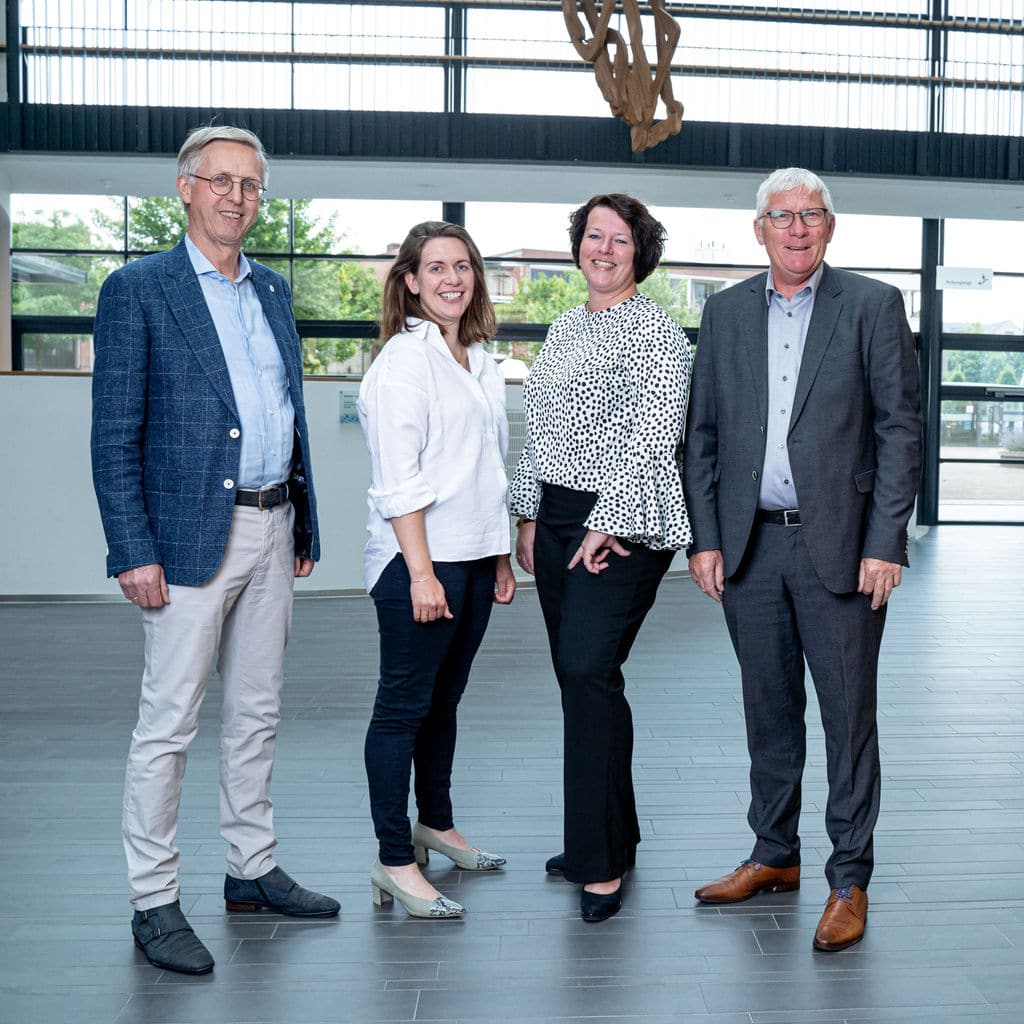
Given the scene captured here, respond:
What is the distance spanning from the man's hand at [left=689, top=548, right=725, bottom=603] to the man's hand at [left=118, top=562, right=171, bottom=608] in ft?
4.09

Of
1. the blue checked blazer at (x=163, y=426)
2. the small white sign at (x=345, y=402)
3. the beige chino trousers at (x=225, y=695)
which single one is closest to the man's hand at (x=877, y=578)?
the beige chino trousers at (x=225, y=695)

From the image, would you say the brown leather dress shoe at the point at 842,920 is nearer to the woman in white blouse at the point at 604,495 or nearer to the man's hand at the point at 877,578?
the woman in white blouse at the point at 604,495

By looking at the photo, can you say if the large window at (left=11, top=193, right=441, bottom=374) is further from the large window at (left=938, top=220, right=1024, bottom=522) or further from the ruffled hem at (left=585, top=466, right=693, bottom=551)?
the ruffled hem at (left=585, top=466, right=693, bottom=551)

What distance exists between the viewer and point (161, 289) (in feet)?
9.25

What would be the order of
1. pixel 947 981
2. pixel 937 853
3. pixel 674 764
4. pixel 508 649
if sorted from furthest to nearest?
pixel 508 649 < pixel 674 764 < pixel 937 853 < pixel 947 981

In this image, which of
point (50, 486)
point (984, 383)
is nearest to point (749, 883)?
point (50, 486)

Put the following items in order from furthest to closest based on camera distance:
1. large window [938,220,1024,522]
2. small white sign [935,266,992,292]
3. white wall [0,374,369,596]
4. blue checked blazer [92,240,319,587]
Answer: large window [938,220,1024,522]
small white sign [935,266,992,292]
white wall [0,374,369,596]
blue checked blazer [92,240,319,587]

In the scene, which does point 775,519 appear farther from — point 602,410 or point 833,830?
point 833,830

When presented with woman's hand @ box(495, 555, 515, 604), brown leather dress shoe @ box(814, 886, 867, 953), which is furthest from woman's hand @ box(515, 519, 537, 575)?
brown leather dress shoe @ box(814, 886, 867, 953)

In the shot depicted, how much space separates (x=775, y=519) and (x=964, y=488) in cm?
1280

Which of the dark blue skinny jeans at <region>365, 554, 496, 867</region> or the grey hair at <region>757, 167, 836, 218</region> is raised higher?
the grey hair at <region>757, 167, 836, 218</region>

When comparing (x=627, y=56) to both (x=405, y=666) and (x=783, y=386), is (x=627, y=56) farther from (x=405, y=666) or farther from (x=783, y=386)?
(x=405, y=666)

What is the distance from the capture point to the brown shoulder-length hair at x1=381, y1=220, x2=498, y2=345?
3.07 m

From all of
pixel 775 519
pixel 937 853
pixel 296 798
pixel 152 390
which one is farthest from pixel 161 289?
pixel 937 853
